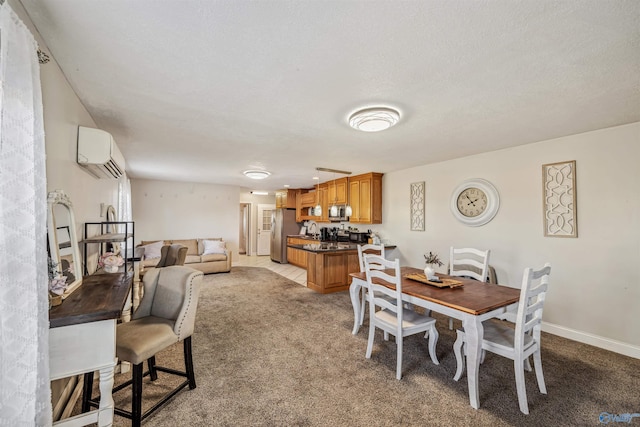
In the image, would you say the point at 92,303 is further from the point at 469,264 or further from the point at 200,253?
the point at 200,253

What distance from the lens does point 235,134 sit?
3.21 m

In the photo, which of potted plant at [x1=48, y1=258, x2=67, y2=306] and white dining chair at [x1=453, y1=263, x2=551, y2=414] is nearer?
potted plant at [x1=48, y1=258, x2=67, y2=306]

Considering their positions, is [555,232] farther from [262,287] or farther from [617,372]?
[262,287]

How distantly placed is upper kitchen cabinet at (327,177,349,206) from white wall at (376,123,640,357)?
266 centimetres

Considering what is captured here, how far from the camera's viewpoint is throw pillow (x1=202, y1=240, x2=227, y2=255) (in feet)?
22.1

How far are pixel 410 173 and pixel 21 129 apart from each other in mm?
5118

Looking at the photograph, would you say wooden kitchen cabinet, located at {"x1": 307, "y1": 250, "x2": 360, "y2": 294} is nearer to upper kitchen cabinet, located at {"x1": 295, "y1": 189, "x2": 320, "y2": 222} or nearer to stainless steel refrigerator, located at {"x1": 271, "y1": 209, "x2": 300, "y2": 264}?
upper kitchen cabinet, located at {"x1": 295, "y1": 189, "x2": 320, "y2": 222}

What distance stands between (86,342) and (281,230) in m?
7.19

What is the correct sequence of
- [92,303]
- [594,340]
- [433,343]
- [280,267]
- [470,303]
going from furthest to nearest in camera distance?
[280,267] < [594,340] < [433,343] < [470,303] < [92,303]

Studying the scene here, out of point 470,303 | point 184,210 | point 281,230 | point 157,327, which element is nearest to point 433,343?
point 470,303

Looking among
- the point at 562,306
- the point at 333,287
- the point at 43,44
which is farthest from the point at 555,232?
the point at 43,44

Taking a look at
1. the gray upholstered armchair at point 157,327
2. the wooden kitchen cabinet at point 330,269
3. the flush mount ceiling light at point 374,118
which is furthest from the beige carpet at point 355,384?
the flush mount ceiling light at point 374,118

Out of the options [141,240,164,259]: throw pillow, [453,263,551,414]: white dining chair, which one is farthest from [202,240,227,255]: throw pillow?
[453,263,551,414]: white dining chair

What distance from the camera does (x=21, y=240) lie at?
1134 millimetres
